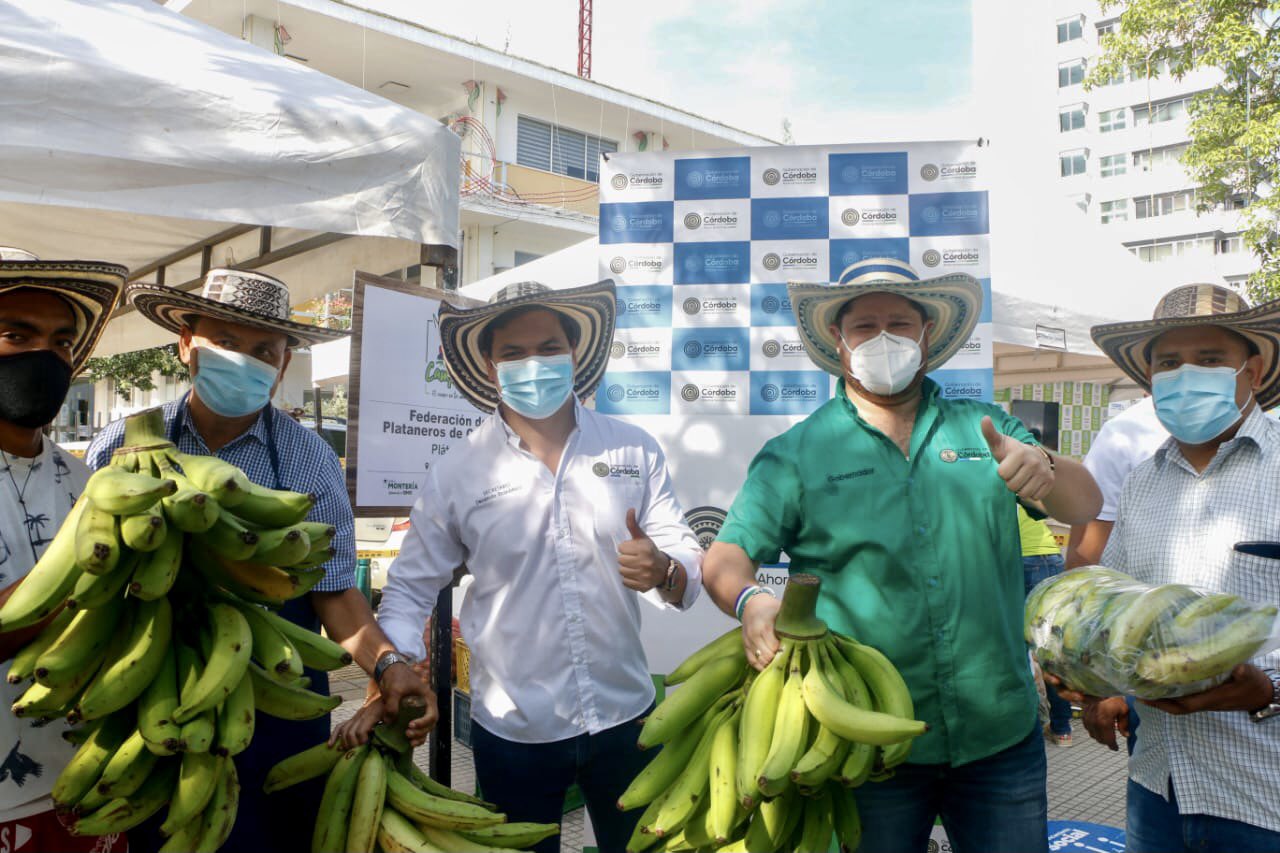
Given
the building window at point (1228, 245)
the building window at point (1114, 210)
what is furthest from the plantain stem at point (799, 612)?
the building window at point (1114, 210)

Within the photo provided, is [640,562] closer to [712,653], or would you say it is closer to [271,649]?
[712,653]

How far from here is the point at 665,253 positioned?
411 cm

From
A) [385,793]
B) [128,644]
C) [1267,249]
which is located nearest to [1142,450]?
[385,793]

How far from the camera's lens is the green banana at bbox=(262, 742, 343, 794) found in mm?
1801

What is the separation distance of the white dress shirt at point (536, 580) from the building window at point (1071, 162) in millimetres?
48408

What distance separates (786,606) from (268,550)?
3.29ft

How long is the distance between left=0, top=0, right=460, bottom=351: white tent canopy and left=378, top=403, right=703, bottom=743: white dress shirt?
3.80ft

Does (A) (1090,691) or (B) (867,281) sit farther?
(B) (867,281)

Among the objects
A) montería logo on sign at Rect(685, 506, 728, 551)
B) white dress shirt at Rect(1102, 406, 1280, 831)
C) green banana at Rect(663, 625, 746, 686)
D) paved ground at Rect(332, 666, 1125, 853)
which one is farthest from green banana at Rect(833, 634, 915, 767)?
paved ground at Rect(332, 666, 1125, 853)

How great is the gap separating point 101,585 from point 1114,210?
49.0 meters

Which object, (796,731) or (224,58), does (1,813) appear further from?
(224,58)

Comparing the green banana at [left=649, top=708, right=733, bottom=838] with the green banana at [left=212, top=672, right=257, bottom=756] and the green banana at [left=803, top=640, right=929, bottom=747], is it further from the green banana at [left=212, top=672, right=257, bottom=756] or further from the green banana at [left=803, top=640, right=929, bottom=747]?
the green banana at [left=212, top=672, right=257, bottom=756]

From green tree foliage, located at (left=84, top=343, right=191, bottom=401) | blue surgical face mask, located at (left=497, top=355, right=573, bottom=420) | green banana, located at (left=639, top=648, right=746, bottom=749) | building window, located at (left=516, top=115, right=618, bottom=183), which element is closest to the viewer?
green banana, located at (left=639, top=648, right=746, bottom=749)

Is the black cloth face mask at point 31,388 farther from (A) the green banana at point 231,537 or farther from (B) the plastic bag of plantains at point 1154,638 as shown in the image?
(B) the plastic bag of plantains at point 1154,638
